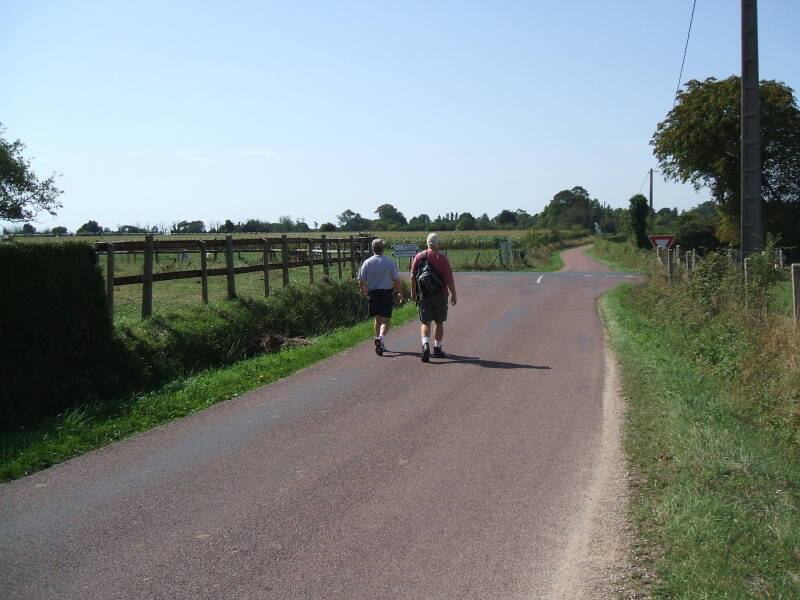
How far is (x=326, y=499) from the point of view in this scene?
211 inches

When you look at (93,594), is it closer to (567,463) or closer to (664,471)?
(567,463)

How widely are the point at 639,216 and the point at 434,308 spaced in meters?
65.0

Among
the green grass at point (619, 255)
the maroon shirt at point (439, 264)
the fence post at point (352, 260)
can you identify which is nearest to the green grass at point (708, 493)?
the maroon shirt at point (439, 264)

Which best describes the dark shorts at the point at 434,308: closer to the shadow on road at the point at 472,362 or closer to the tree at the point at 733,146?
the shadow on road at the point at 472,362

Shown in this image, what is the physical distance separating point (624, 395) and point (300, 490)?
4.58m

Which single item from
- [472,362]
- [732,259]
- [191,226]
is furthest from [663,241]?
[191,226]

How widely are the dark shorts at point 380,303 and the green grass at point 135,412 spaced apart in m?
0.92

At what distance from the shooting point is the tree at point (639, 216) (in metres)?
71.3

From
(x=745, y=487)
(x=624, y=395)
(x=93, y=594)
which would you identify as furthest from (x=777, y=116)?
(x=93, y=594)

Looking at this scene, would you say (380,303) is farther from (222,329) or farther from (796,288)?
(796,288)

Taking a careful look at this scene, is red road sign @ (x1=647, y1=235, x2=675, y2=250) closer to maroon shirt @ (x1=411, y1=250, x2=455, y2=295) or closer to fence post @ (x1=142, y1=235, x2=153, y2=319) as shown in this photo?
maroon shirt @ (x1=411, y1=250, x2=455, y2=295)

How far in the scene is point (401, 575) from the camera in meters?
4.17

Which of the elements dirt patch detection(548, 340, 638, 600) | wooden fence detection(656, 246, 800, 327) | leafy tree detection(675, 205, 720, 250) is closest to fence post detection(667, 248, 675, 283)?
wooden fence detection(656, 246, 800, 327)

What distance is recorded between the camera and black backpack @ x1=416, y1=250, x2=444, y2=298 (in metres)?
11.5
